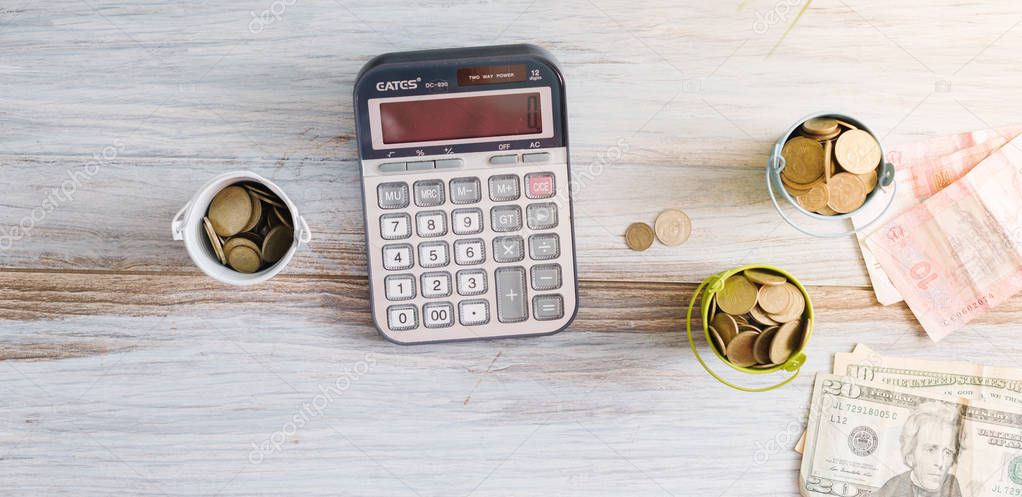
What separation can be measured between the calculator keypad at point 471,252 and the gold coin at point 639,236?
0.32 feet

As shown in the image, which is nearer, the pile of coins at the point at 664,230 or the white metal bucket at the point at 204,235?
the white metal bucket at the point at 204,235

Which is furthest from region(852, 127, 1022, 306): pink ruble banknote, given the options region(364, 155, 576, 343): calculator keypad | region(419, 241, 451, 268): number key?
→ region(419, 241, 451, 268): number key

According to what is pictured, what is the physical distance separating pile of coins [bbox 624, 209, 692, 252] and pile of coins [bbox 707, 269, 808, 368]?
0.32 ft

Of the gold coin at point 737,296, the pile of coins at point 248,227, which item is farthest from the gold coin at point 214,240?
the gold coin at point 737,296

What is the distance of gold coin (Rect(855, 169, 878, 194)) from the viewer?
854 millimetres

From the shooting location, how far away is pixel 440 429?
3.17 feet

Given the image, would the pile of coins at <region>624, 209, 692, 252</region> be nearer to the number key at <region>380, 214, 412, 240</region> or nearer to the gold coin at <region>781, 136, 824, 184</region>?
the gold coin at <region>781, 136, 824, 184</region>

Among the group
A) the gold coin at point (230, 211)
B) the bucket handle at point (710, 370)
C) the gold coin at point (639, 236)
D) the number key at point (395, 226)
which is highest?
the gold coin at point (230, 211)

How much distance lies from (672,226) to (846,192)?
0.21 m

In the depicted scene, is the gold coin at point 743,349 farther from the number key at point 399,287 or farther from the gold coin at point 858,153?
the number key at point 399,287

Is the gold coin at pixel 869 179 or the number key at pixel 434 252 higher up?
the gold coin at pixel 869 179

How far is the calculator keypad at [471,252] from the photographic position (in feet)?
2.88

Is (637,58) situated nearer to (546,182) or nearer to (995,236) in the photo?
(546,182)

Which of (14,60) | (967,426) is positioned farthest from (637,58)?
(14,60)
